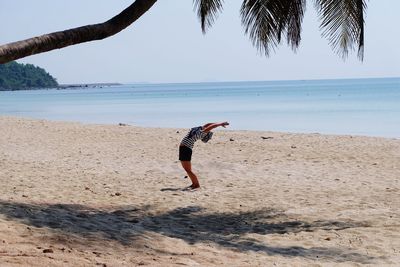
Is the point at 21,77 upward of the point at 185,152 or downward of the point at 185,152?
upward

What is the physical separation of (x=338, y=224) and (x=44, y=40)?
5.01 meters

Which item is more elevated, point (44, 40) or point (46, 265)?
point (44, 40)

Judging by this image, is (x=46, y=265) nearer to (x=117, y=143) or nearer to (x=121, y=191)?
(x=121, y=191)

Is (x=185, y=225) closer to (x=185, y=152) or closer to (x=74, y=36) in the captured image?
(x=185, y=152)

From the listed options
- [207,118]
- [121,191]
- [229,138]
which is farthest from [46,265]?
[207,118]

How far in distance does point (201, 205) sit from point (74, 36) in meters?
5.31

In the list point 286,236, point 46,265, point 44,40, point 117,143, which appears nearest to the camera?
point 44,40

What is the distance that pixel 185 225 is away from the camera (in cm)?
804

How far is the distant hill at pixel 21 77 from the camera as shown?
548ft

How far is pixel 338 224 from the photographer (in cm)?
820

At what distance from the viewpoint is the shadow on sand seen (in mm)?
6699

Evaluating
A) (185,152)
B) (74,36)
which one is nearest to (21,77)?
(185,152)

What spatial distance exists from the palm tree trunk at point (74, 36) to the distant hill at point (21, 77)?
163 metres

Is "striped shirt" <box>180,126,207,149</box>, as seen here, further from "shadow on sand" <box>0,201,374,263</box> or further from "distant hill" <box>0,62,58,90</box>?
"distant hill" <box>0,62,58,90</box>
